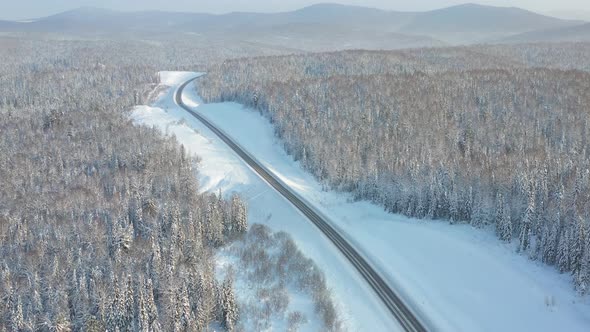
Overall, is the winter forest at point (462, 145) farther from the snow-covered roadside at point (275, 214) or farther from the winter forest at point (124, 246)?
the winter forest at point (124, 246)

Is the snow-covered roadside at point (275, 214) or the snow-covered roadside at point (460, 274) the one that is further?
the snow-covered roadside at point (275, 214)

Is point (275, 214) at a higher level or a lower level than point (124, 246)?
lower

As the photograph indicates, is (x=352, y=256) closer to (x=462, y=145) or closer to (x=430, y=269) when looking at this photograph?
(x=430, y=269)

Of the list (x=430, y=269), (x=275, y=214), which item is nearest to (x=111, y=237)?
(x=275, y=214)

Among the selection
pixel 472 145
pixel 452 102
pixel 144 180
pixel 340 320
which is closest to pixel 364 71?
pixel 452 102

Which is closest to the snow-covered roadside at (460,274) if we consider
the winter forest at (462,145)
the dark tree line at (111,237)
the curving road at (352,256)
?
the curving road at (352,256)

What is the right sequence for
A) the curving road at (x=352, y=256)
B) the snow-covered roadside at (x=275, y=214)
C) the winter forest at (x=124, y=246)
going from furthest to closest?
the snow-covered roadside at (x=275, y=214)
the curving road at (x=352, y=256)
the winter forest at (x=124, y=246)

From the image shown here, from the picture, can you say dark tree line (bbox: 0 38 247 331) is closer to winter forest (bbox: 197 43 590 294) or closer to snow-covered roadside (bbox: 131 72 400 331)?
snow-covered roadside (bbox: 131 72 400 331)

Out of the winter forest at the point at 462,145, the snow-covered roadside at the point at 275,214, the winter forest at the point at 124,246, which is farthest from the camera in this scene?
the winter forest at the point at 462,145
